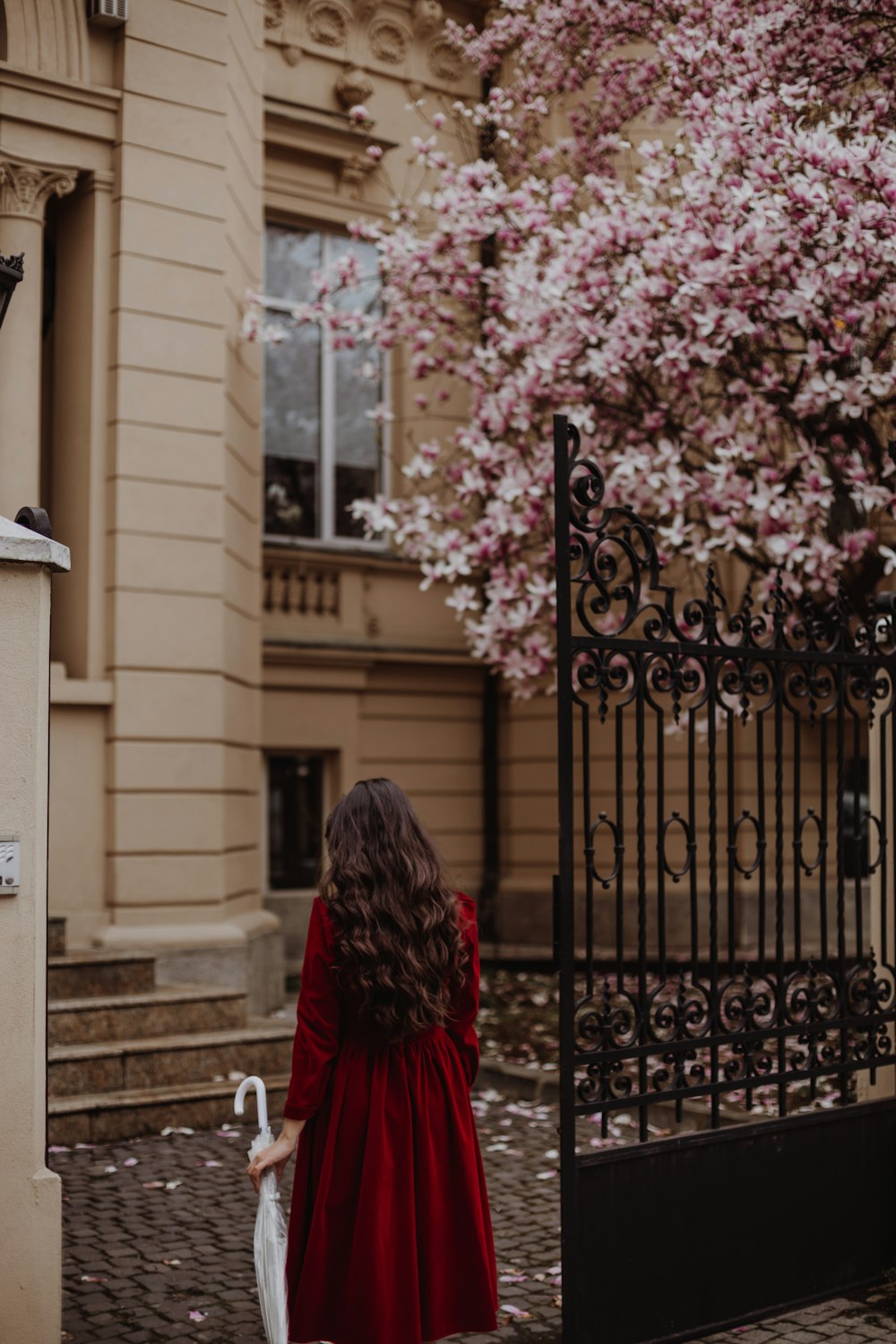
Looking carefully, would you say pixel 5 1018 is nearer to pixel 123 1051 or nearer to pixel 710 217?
pixel 123 1051

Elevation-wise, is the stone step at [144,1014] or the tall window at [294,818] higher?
the tall window at [294,818]

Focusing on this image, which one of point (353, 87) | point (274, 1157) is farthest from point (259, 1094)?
point (353, 87)

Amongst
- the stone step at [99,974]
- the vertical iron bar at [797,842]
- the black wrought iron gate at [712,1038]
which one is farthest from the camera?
the stone step at [99,974]

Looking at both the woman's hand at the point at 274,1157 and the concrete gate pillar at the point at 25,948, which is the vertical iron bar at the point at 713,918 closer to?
the woman's hand at the point at 274,1157

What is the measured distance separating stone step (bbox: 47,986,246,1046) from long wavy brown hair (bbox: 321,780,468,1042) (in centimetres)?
485

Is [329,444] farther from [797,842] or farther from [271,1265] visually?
[271,1265]

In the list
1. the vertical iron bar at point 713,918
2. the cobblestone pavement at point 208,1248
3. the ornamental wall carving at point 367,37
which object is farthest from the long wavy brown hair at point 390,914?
the ornamental wall carving at point 367,37

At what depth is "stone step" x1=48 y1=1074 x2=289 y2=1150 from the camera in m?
7.77

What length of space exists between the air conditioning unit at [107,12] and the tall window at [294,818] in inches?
267

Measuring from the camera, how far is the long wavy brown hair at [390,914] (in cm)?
401

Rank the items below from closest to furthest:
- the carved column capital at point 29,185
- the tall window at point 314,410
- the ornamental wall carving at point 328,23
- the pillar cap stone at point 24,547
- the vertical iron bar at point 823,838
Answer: the pillar cap stone at point 24,547 < the vertical iron bar at point 823,838 < the carved column capital at point 29,185 < the ornamental wall carving at point 328,23 < the tall window at point 314,410

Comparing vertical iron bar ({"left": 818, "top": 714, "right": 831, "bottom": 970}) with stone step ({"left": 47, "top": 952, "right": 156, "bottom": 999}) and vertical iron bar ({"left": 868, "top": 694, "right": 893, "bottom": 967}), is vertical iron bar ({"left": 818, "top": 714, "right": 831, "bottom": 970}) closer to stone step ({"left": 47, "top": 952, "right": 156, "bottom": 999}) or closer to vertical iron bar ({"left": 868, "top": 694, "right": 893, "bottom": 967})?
vertical iron bar ({"left": 868, "top": 694, "right": 893, "bottom": 967})

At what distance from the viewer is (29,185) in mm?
9672

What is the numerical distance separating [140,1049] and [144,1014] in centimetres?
46
